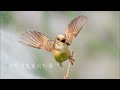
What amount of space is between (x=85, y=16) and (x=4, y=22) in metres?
0.61

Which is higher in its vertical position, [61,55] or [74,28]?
[74,28]

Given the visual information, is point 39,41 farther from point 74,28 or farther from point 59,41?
point 74,28

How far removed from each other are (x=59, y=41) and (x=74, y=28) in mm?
169

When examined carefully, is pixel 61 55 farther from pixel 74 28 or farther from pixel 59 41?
pixel 74 28

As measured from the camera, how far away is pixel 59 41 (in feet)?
13.3

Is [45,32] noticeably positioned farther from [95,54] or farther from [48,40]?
[95,54]

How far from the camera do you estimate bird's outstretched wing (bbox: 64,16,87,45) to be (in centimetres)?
412

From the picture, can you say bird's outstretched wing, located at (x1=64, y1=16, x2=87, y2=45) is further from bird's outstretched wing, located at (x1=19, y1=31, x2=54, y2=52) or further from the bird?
bird's outstretched wing, located at (x1=19, y1=31, x2=54, y2=52)

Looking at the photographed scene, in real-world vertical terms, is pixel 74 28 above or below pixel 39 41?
above

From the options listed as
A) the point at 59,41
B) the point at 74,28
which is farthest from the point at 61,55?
the point at 74,28

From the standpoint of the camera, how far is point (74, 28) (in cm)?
414

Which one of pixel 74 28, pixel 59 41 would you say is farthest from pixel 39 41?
pixel 74 28

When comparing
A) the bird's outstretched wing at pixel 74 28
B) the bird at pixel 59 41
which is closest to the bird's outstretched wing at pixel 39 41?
the bird at pixel 59 41

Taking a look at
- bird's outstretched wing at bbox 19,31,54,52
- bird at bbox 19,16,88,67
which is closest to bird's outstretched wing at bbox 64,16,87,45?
bird at bbox 19,16,88,67
